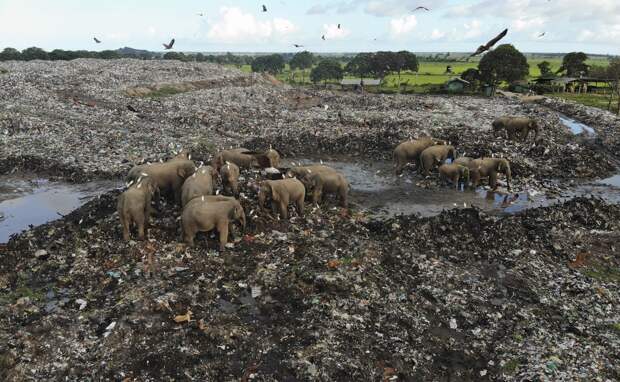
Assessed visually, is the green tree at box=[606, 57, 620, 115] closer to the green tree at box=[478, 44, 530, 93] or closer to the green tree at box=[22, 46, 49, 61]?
the green tree at box=[478, 44, 530, 93]

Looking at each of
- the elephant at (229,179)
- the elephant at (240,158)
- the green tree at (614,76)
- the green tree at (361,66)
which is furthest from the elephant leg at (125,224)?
the green tree at (361,66)

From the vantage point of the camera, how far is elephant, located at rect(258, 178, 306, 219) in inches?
421

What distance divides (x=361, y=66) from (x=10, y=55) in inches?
1879

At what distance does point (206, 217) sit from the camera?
9203 millimetres

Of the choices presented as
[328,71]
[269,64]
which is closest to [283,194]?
[328,71]

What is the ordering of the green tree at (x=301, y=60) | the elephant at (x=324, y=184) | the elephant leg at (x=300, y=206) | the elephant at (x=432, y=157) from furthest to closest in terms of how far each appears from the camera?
the green tree at (x=301, y=60)
the elephant at (x=432, y=157)
the elephant at (x=324, y=184)
the elephant leg at (x=300, y=206)

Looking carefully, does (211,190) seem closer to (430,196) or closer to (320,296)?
(320,296)

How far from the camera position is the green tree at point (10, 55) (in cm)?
5627

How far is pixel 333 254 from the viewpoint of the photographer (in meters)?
9.48

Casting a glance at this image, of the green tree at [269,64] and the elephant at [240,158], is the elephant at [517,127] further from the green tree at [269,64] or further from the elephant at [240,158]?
the green tree at [269,64]

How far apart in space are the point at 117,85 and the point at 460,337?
107 ft

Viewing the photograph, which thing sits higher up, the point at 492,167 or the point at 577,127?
the point at 577,127

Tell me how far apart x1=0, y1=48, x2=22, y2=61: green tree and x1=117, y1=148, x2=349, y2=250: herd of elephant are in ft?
186

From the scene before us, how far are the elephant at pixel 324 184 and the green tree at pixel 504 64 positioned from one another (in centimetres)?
3579
